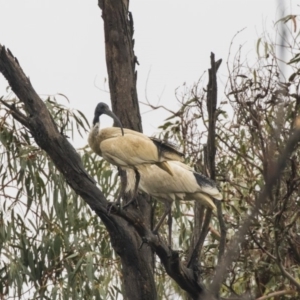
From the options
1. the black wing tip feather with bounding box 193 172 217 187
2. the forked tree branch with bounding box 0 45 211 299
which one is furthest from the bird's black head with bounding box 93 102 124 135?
the forked tree branch with bounding box 0 45 211 299

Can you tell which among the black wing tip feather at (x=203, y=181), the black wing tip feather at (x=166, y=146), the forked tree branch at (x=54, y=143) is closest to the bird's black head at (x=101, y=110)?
the black wing tip feather at (x=166, y=146)

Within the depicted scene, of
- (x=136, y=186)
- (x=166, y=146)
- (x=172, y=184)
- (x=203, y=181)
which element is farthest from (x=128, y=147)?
(x=172, y=184)

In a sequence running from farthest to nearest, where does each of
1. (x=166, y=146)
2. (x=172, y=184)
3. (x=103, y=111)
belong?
(x=172, y=184), (x=103, y=111), (x=166, y=146)

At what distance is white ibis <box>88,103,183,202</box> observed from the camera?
4.27 metres

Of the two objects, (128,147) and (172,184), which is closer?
(128,147)

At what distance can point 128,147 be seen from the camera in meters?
4.31

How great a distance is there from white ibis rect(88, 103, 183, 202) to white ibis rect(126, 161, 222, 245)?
16 centimetres

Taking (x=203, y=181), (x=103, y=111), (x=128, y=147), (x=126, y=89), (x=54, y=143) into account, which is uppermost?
(x=126, y=89)

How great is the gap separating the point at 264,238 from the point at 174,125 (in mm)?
1097

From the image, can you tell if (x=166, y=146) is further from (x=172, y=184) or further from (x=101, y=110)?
(x=172, y=184)

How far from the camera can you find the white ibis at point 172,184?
456 cm

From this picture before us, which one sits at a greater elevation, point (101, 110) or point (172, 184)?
point (101, 110)

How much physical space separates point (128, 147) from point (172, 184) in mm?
535

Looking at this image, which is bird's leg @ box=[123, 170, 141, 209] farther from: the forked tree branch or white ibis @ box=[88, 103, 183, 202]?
the forked tree branch
